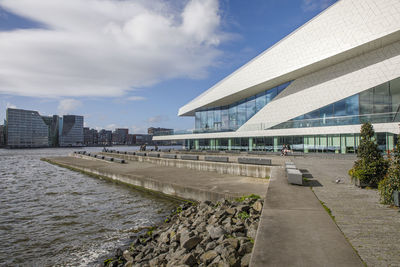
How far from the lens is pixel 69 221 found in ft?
32.3

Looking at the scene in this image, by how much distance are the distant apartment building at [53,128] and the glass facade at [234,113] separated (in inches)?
6173

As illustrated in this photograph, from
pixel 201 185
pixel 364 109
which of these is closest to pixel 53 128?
pixel 201 185

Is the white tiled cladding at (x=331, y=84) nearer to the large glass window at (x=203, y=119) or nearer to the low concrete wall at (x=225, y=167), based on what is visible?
the large glass window at (x=203, y=119)

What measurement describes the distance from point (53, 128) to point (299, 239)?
195 meters

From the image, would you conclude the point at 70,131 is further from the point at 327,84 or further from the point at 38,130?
the point at 327,84

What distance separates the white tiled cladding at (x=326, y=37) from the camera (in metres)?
21.2

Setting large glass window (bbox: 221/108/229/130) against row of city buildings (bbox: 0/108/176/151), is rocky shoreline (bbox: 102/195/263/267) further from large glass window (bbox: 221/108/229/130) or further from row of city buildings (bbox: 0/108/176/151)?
row of city buildings (bbox: 0/108/176/151)

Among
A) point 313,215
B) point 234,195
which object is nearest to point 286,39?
point 234,195

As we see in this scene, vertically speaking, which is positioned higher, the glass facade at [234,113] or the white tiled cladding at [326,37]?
the white tiled cladding at [326,37]

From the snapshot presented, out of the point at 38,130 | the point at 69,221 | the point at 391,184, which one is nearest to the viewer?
the point at 391,184

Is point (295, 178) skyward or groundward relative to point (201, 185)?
skyward

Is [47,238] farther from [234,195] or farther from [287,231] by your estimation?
[287,231]

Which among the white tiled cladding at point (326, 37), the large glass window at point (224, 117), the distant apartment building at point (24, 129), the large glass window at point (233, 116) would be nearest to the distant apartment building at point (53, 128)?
the distant apartment building at point (24, 129)

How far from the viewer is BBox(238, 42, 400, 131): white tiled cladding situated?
896 inches
